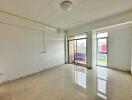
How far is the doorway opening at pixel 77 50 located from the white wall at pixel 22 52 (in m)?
1.69

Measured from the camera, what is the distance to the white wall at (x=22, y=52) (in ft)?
10.2

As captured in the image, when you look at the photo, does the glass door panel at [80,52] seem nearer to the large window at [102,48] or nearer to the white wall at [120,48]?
the large window at [102,48]

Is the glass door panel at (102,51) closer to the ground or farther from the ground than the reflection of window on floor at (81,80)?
farther from the ground

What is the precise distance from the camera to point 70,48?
650 centimetres

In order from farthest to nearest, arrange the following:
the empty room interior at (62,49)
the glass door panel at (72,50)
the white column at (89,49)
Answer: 1. the glass door panel at (72,50)
2. the white column at (89,49)
3. the empty room interior at (62,49)

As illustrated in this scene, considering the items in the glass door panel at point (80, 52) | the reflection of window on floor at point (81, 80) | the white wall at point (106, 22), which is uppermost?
the white wall at point (106, 22)

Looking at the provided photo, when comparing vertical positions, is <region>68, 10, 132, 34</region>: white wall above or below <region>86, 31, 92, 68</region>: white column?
above

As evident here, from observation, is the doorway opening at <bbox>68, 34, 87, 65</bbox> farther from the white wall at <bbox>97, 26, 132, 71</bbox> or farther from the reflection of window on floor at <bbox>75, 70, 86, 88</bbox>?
the reflection of window on floor at <bbox>75, 70, 86, 88</bbox>

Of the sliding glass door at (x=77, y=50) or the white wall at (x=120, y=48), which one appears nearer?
the white wall at (x=120, y=48)

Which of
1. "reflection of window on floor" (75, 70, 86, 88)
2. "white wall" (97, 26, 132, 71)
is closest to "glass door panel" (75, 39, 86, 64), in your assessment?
"white wall" (97, 26, 132, 71)

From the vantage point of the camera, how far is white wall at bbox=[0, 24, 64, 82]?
3096 mm

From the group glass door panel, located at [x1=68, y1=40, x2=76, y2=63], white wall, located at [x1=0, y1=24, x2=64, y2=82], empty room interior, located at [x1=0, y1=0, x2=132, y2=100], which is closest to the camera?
empty room interior, located at [x1=0, y1=0, x2=132, y2=100]

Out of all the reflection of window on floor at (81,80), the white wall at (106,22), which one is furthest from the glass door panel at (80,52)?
the reflection of window on floor at (81,80)

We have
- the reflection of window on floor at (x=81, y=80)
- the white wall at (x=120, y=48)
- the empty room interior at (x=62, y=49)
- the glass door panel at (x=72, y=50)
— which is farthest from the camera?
the glass door panel at (x=72, y=50)
